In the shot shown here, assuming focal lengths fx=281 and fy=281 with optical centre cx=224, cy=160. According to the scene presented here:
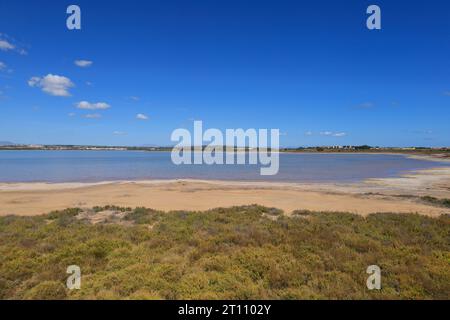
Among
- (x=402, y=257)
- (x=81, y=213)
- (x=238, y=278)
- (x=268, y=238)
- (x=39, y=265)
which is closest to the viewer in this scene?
(x=238, y=278)

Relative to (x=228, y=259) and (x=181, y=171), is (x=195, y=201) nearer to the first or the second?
(x=228, y=259)

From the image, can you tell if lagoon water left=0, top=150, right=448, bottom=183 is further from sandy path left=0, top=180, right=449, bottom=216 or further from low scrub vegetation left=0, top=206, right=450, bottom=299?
low scrub vegetation left=0, top=206, right=450, bottom=299

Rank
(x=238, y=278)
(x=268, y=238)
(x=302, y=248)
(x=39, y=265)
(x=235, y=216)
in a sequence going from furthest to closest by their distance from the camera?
1. (x=235, y=216)
2. (x=268, y=238)
3. (x=302, y=248)
4. (x=39, y=265)
5. (x=238, y=278)

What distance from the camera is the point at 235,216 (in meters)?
12.9

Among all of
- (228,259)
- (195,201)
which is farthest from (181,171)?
(228,259)

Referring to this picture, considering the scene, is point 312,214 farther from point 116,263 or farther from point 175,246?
point 116,263

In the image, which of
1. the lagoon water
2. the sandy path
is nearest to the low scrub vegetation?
the sandy path

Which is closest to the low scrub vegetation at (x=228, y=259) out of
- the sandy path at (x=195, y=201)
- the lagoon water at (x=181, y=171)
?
the sandy path at (x=195, y=201)

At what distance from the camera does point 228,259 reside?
728 cm

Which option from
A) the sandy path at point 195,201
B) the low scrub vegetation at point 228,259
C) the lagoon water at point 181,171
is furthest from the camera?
the lagoon water at point 181,171

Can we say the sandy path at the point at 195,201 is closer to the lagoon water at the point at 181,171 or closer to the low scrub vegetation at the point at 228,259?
the low scrub vegetation at the point at 228,259

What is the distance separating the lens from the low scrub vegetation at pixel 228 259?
5816 millimetres
